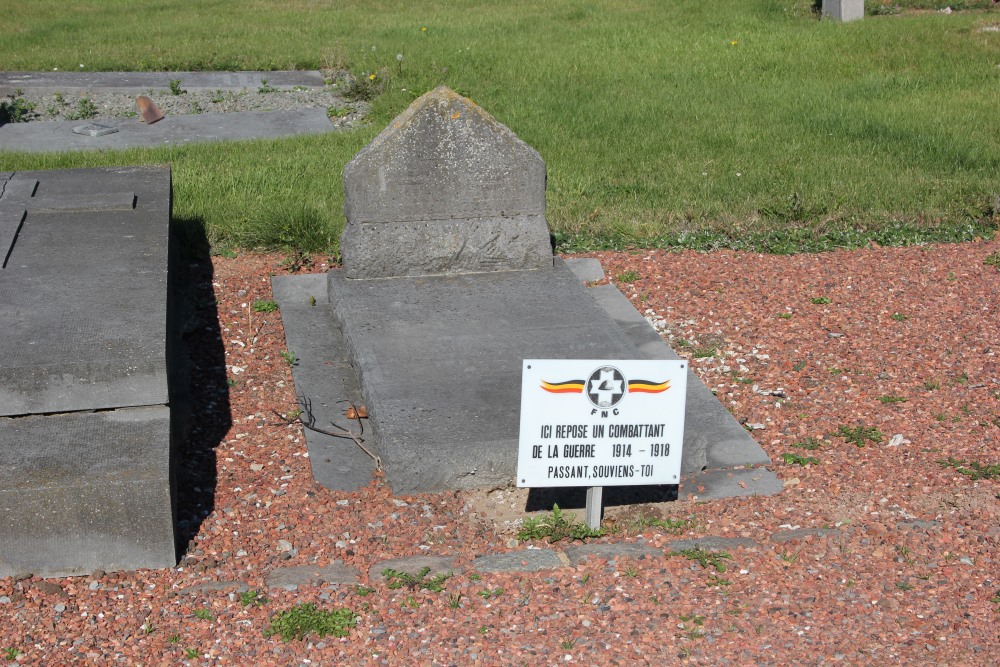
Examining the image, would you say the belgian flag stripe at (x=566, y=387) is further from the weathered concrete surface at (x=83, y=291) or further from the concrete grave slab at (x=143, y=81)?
the concrete grave slab at (x=143, y=81)

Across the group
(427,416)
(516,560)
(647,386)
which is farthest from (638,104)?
(516,560)

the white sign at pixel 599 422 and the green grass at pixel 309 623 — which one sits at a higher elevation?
the white sign at pixel 599 422

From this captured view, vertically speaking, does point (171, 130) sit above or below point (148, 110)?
below

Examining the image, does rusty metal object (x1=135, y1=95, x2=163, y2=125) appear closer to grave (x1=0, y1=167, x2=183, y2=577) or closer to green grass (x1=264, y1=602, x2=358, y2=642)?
grave (x1=0, y1=167, x2=183, y2=577)

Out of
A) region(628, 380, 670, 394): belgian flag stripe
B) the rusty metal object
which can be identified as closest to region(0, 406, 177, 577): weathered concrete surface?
region(628, 380, 670, 394): belgian flag stripe

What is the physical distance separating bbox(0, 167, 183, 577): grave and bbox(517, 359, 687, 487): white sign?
1288 mm

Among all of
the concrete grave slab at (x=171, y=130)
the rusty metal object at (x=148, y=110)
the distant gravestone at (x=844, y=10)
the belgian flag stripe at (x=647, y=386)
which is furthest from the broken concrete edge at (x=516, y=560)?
the distant gravestone at (x=844, y=10)

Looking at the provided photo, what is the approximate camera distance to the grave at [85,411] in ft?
12.7

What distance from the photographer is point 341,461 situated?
15.9 ft

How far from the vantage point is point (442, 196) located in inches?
255

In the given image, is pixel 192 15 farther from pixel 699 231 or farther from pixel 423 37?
pixel 699 231

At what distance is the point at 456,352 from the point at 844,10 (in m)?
12.8

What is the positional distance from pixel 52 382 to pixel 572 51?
37.3 ft

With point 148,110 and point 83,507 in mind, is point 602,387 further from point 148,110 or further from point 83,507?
point 148,110
